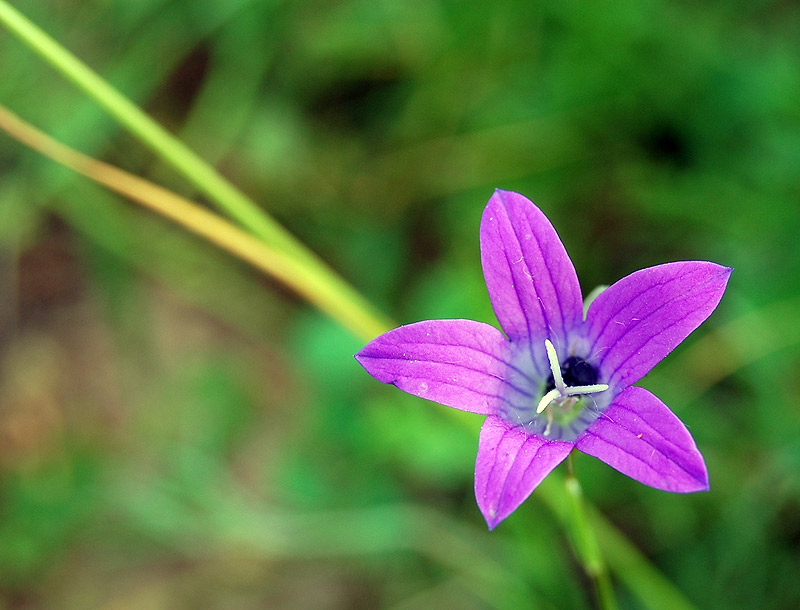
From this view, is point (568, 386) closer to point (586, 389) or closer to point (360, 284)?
point (586, 389)

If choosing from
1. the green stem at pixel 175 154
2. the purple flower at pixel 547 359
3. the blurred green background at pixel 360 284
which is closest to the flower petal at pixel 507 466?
the purple flower at pixel 547 359

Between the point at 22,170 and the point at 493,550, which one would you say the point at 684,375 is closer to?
the point at 493,550

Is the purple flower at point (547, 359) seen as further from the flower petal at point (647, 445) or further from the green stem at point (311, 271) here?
the green stem at point (311, 271)

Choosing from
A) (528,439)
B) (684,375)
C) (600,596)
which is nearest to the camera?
(528,439)

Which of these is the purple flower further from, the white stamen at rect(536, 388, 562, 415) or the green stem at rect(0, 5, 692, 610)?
the green stem at rect(0, 5, 692, 610)

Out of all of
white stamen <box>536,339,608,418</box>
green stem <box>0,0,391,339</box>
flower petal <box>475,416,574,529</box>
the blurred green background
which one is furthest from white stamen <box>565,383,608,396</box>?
the blurred green background

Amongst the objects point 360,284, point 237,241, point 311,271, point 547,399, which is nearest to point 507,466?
point 547,399

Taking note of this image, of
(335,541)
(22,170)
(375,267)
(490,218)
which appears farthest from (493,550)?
(22,170)

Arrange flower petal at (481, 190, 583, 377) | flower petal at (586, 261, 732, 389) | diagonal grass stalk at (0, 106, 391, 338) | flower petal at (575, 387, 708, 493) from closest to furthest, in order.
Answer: flower petal at (575, 387, 708, 493), flower petal at (586, 261, 732, 389), flower petal at (481, 190, 583, 377), diagonal grass stalk at (0, 106, 391, 338)
